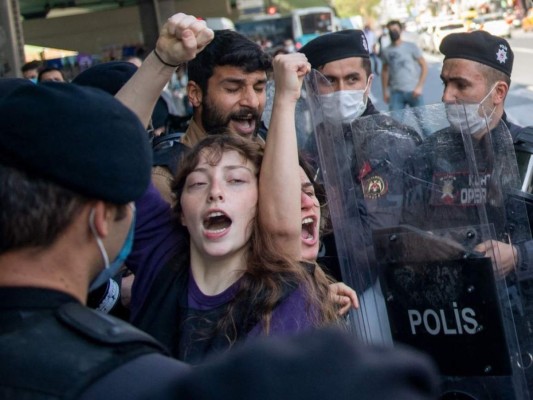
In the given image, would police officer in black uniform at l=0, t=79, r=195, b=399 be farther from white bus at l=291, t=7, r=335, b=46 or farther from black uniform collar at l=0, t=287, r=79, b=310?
white bus at l=291, t=7, r=335, b=46

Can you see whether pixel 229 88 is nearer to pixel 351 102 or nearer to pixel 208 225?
pixel 351 102

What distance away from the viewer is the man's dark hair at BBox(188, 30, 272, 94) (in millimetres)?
3795

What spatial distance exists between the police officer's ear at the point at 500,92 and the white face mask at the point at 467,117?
1.03 m

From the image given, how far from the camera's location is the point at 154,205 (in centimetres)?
274

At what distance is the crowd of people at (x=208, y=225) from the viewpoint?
1.31 meters

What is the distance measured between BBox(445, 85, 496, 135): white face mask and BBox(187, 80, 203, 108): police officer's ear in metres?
1.17

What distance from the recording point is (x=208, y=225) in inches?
102

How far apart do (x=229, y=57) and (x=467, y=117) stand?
117cm

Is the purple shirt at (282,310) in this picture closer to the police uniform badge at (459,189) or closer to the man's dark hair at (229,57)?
the police uniform badge at (459,189)

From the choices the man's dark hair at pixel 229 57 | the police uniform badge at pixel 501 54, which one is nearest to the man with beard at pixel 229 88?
the man's dark hair at pixel 229 57

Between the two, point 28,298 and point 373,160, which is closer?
point 28,298

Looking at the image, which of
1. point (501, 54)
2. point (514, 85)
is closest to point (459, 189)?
point (501, 54)

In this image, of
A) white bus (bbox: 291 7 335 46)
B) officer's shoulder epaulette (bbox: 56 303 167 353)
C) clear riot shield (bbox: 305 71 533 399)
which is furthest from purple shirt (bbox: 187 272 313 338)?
white bus (bbox: 291 7 335 46)

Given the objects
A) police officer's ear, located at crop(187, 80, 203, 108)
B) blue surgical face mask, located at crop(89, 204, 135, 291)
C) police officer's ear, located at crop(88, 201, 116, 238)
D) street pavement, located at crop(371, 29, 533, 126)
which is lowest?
street pavement, located at crop(371, 29, 533, 126)
